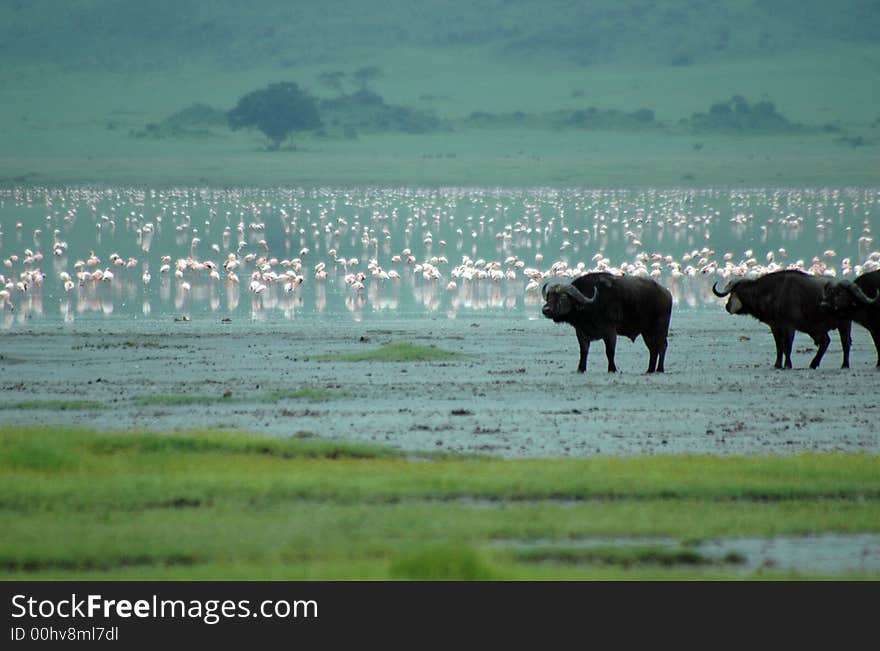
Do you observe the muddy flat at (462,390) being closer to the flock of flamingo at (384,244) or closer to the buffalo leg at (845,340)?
the buffalo leg at (845,340)

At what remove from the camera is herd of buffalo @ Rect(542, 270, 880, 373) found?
25.1 metres

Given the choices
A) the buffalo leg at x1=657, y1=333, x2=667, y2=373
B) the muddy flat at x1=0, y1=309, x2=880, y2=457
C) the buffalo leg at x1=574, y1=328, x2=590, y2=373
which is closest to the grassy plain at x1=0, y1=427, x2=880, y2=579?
the muddy flat at x1=0, y1=309, x2=880, y2=457

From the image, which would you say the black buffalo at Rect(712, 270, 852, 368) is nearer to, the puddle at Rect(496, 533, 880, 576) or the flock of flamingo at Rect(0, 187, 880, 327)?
the puddle at Rect(496, 533, 880, 576)

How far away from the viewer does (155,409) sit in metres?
20.2

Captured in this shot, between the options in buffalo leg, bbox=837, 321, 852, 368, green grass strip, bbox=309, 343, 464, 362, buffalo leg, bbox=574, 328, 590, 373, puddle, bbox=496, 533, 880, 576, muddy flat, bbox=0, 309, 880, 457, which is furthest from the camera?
green grass strip, bbox=309, 343, 464, 362

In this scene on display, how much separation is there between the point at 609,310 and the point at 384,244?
146 ft

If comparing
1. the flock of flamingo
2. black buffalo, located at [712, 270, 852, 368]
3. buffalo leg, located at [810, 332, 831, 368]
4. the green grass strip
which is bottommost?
the flock of flamingo

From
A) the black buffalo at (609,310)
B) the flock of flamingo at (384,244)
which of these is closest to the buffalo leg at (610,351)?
the black buffalo at (609,310)

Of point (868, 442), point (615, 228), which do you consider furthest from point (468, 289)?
point (615, 228)

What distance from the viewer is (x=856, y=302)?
2522 cm

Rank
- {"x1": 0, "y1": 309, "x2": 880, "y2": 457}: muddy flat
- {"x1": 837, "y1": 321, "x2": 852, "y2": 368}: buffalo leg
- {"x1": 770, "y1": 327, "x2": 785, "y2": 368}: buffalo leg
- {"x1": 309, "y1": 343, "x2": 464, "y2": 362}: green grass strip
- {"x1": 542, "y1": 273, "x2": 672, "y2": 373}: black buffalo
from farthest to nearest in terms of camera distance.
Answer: {"x1": 309, "y1": 343, "x2": 464, "y2": 362}: green grass strip < {"x1": 770, "y1": 327, "x2": 785, "y2": 368}: buffalo leg < {"x1": 837, "y1": 321, "x2": 852, "y2": 368}: buffalo leg < {"x1": 542, "y1": 273, "x2": 672, "y2": 373}: black buffalo < {"x1": 0, "y1": 309, "x2": 880, "y2": 457}: muddy flat

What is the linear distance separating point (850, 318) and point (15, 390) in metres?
11.2

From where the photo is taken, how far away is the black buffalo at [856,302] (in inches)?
990
